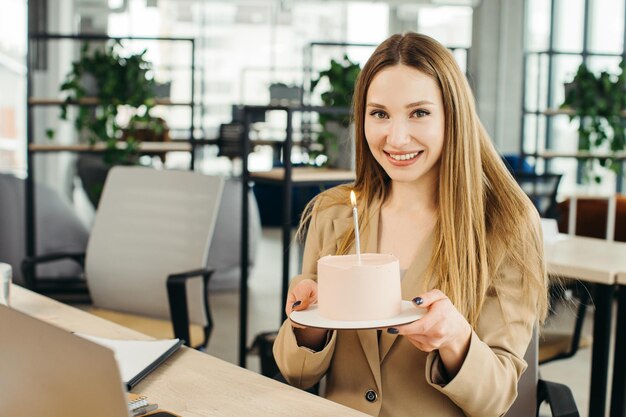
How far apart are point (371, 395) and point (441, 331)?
1.12 feet

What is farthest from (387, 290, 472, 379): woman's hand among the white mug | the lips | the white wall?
the white wall

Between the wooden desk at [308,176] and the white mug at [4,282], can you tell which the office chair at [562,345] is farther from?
the white mug at [4,282]

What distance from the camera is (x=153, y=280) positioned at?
282cm

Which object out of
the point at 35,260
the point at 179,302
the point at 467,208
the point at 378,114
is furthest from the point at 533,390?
the point at 35,260

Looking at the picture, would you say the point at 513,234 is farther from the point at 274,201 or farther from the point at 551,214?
the point at 274,201

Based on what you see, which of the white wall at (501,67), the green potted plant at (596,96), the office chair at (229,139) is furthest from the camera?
the white wall at (501,67)

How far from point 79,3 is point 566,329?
6.79 m

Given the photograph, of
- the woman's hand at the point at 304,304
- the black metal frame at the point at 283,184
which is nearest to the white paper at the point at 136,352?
the woman's hand at the point at 304,304

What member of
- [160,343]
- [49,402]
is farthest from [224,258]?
[49,402]

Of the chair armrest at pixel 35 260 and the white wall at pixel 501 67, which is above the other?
the white wall at pixel 501 67

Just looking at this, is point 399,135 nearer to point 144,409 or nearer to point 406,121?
point 406,121

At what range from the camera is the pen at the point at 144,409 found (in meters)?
1.26

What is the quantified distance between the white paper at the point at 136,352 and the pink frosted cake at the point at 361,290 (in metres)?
0.44

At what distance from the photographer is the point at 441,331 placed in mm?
1264
